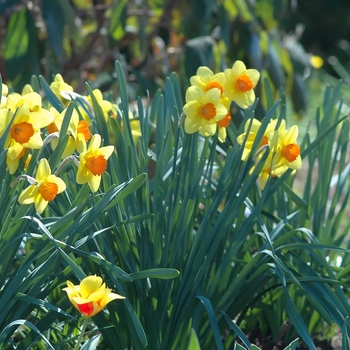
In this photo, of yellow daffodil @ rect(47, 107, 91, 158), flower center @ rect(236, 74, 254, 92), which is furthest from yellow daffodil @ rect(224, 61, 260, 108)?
yellow daffodil @ rect(47, 107, 91, 158)

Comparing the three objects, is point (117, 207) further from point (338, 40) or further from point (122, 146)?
point (338, 40)

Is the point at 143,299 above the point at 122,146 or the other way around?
the other way around

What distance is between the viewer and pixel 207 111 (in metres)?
1.41

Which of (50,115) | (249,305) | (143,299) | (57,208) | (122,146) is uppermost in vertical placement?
(50,115)

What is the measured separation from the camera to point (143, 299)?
4.67 ft

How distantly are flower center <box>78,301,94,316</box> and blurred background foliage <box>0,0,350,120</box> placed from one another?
1420 mm

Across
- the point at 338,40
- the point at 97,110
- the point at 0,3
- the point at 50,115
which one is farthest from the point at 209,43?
the point at 338,40

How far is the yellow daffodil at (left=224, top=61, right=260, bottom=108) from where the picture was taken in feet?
4.91

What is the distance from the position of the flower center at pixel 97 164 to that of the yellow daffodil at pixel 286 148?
41 centimetres

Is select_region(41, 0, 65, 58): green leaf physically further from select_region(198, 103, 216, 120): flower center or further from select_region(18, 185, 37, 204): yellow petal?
select_region(18, 185, 37, 204): yellow petal

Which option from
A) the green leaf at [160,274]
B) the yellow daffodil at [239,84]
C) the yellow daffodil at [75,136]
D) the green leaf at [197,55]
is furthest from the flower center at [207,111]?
the green leaf at [197,55]

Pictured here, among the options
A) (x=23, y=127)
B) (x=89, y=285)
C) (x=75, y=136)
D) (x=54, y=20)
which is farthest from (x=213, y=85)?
(x=54, y=20)

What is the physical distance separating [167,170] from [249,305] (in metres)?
0.39

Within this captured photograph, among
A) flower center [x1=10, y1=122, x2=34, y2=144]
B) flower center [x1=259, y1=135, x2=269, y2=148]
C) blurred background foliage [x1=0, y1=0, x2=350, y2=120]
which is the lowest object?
blurred background foliage [x1=0, y1=0, x2=350, y2=120]
